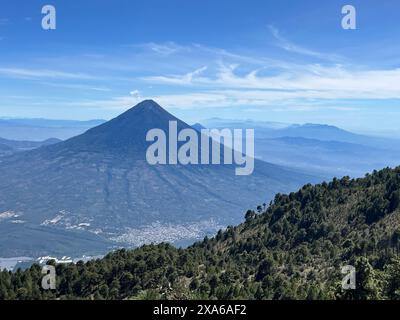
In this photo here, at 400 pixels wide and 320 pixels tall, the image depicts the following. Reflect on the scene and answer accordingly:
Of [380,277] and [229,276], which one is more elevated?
[380,277]

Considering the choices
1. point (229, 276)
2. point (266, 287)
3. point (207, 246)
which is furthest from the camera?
point (207, 246)

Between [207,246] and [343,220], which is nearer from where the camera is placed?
[343,220]
